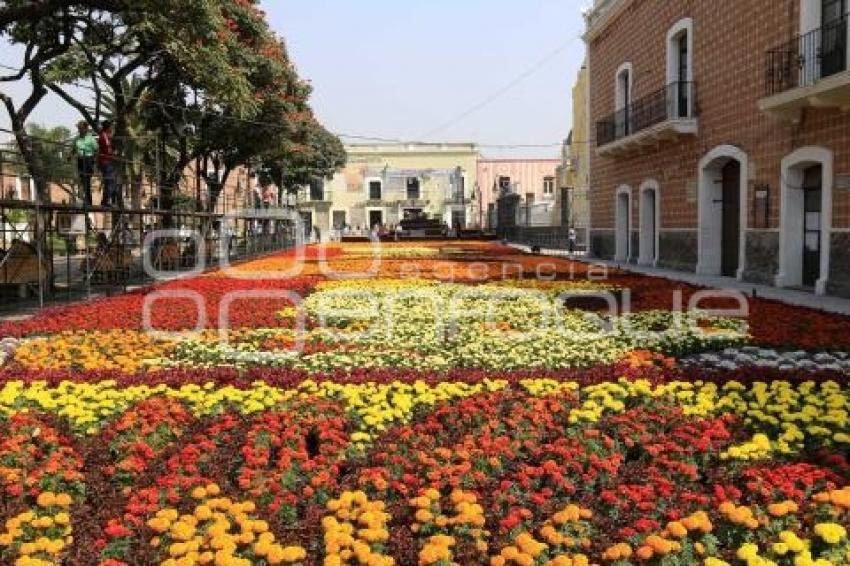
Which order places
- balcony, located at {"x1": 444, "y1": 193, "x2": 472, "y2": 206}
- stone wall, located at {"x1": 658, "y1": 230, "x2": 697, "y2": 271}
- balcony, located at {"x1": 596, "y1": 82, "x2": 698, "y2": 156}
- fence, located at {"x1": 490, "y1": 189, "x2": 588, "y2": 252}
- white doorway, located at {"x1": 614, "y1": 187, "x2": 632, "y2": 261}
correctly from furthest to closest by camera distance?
balcony, located at {"x1": 444, "y1": 193, "x2": 472, "y2": 206} → fence, located at {"x1": 490, "y1": 189, "x2": 588, "y2": 252} → white doorway, located at {"x1": 614, "y1": 187, "x2": 632, "y2": 261} → stone wall, located at {"x1": 658, "y1": 230, "x2": 697, "y2": 271} → balcony, located at {"x1": 596, "y1": 82, "x2": 698, "y2": 156}

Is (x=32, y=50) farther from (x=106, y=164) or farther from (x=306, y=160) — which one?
(x=306, y=160)

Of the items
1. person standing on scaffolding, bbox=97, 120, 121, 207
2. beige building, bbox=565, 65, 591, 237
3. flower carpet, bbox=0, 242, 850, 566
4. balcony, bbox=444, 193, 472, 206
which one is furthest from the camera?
balcony, bbox=444, 193, 472, 206

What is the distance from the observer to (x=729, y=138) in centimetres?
1886

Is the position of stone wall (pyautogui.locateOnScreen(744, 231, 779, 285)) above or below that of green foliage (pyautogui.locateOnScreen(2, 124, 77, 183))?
below

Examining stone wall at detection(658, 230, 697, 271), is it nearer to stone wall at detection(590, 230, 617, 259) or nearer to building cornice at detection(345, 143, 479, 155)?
stone wall at detection(590, 230, 617, 259)

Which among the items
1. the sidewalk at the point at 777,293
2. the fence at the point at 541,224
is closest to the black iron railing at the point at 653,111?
the sidewalk at the point at 777,293

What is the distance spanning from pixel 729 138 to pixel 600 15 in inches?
476

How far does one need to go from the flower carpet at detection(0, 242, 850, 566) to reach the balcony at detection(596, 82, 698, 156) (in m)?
12.5

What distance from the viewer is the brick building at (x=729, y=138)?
1468 cm

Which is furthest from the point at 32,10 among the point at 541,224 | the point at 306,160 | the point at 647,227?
the point at 306,160

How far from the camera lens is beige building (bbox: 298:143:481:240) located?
7700 centimetres

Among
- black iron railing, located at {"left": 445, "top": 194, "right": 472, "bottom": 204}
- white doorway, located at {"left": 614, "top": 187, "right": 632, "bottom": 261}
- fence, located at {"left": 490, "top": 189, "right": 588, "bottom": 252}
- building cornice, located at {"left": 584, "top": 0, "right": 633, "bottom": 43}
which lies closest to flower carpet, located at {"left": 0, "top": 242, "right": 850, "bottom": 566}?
white doorway, located at {"left": 614, "top": 187, "right": 632, "bottom": 261}

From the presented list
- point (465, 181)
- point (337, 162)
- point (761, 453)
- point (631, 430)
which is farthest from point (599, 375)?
point (465, 181)

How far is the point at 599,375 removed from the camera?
268 inches
